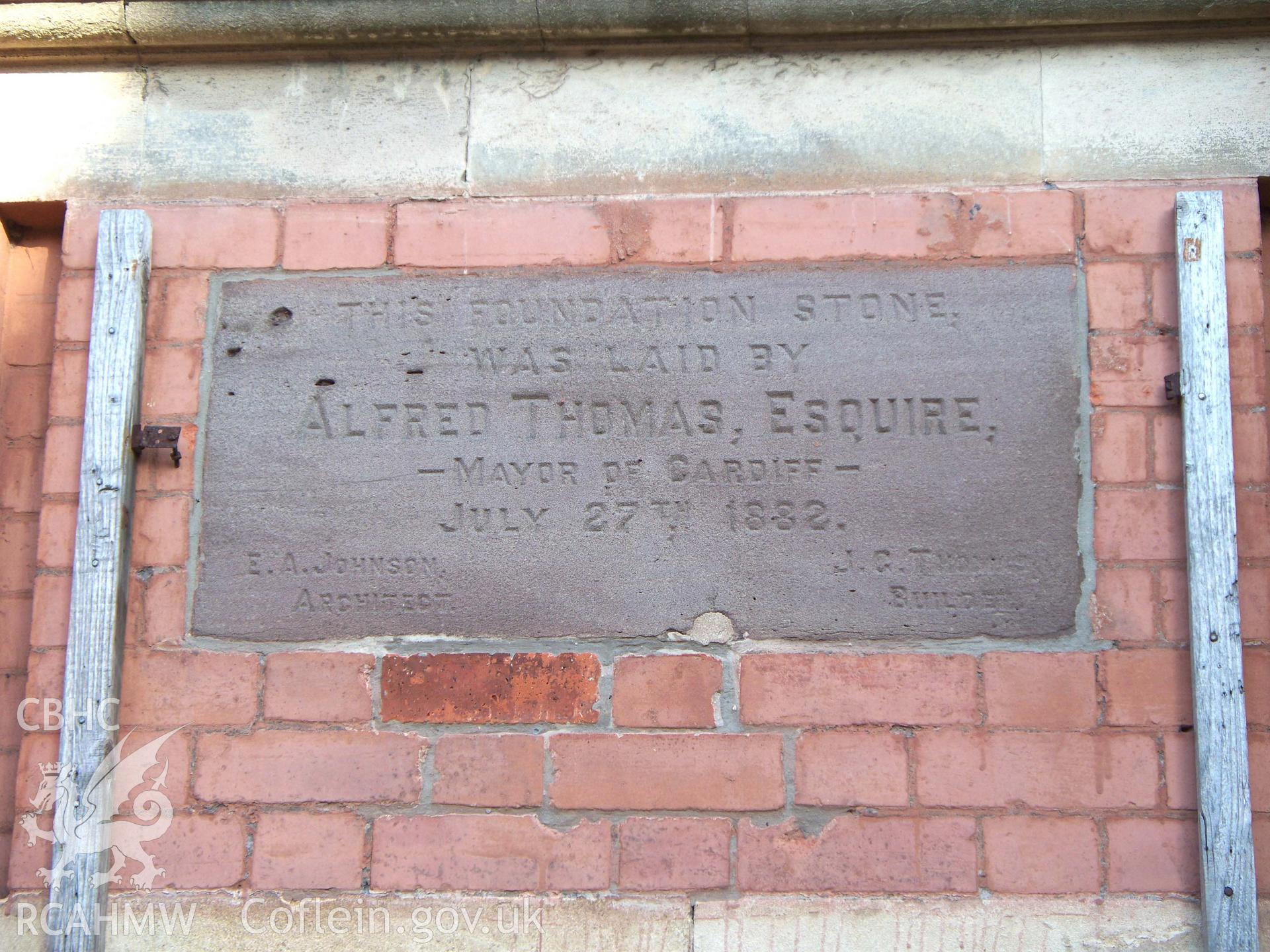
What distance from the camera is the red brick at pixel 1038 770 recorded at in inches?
82.0

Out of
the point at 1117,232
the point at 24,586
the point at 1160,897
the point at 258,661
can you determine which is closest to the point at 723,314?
the point at 1117,232

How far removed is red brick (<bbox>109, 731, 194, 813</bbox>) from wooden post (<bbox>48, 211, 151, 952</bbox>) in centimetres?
3

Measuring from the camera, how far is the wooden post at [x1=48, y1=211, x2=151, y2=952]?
212cm

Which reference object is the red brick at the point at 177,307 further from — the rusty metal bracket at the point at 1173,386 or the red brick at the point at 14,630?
the rusty metal bracket at the point at 1173,386

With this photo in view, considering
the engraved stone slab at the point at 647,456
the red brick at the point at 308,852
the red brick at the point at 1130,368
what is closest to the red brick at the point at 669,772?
the engraved stone slab at the point at 647,456

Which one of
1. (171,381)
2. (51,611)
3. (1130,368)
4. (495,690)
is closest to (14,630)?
(51,611)

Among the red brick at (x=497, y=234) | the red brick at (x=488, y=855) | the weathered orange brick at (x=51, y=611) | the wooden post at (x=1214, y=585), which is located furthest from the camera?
the red brick at (x=497, y=234)

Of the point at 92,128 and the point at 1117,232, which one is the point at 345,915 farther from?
the point at 1117,232

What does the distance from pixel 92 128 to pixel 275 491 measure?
37.5 inches

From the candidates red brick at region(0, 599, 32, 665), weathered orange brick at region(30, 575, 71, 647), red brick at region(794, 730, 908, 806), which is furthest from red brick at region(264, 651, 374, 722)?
red brick at region(794, 730, 908, 806)

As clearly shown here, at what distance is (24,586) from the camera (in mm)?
2301

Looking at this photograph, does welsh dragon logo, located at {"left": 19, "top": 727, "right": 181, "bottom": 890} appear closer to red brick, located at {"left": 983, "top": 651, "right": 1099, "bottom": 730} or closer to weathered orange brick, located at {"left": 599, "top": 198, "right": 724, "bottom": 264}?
weathered orange brick, located at {"left": 599, "top": 198, "right": 724, "bottom": 264}

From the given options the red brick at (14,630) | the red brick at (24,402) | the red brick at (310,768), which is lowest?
the red brick at (310,768)

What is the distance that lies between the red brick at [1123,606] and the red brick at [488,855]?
1.05 meters
